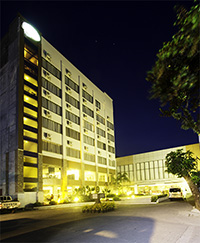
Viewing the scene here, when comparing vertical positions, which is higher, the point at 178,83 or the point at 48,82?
the point at 48,82

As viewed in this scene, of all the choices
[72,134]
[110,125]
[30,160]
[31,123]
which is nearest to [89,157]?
[72,134]

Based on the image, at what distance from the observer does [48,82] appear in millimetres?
49844

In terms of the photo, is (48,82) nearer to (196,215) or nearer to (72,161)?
(72,161)

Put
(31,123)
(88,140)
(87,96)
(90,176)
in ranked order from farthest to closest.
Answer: (87,96) → (88,140) → (90,176) → (31,123)

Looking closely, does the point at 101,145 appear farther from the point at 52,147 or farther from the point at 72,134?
the point at 52,147

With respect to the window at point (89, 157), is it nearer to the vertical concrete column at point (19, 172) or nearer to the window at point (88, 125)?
the window at point (88, 125)

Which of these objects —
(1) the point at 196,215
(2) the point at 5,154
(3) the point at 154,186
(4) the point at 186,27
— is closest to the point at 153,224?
(1) the point at 196,215

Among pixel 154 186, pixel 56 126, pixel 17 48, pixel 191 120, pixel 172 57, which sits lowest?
pixel 154 186

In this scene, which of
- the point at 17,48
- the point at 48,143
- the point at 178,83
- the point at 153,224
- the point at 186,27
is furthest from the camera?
the point at 48,143

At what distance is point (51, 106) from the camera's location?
49312mm

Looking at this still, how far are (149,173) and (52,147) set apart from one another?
39.8 meters

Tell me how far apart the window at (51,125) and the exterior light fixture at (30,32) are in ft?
51.3

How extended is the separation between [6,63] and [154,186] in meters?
55.9

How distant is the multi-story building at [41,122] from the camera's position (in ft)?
132
